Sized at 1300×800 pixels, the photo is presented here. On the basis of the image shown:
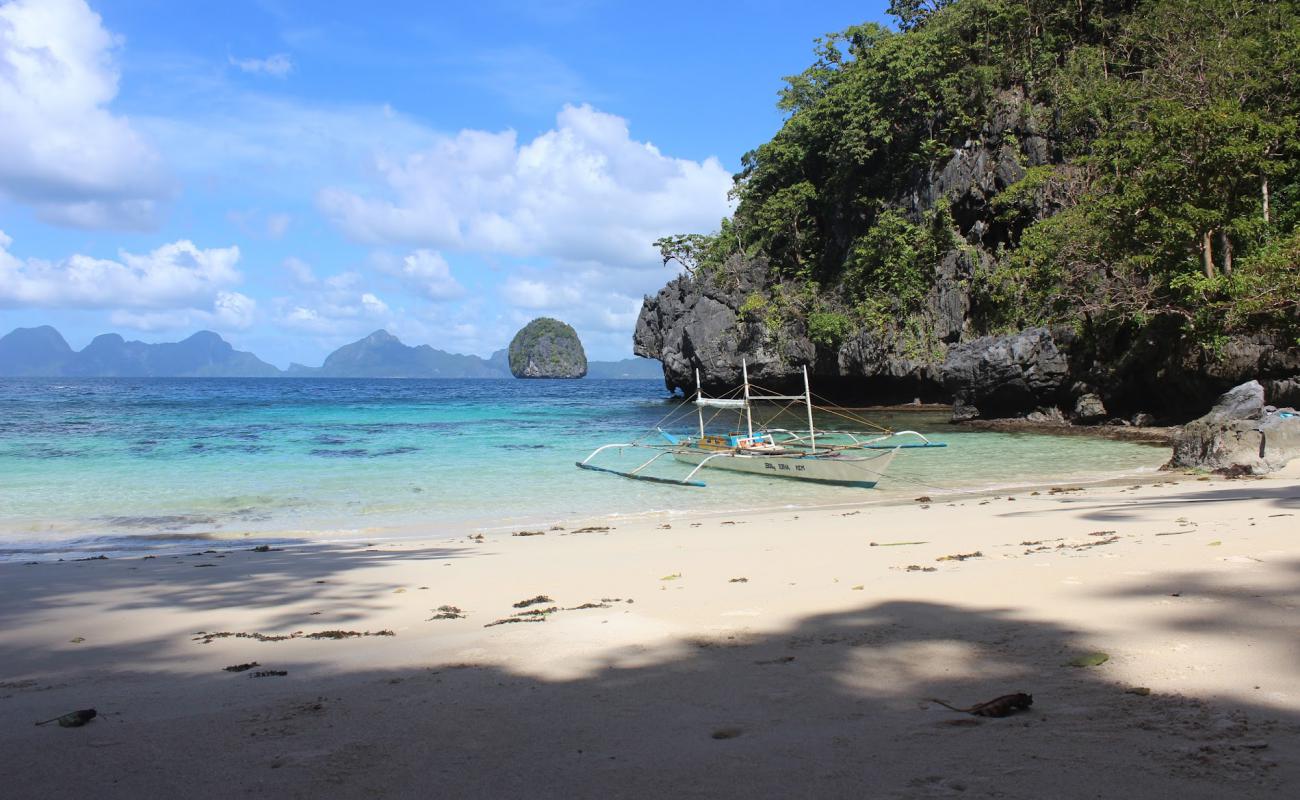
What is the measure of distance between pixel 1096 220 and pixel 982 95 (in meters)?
12.4

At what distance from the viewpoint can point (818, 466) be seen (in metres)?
16.7

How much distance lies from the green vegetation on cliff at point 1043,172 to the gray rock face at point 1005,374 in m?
1.65

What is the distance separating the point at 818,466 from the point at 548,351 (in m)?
152

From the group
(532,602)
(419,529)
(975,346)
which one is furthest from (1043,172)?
(532,602)

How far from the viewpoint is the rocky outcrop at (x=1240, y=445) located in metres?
12.9

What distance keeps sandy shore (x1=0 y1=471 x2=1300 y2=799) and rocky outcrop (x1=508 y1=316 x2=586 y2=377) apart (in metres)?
160

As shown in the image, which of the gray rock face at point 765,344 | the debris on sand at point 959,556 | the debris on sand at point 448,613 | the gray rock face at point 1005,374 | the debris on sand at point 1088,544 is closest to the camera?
the debris on sand at point 448,613

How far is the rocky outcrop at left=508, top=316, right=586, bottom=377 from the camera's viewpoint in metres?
166

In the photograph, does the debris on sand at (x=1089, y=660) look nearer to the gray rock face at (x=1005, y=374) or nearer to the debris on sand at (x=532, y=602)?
the debris on sand at (x=532, y=602)

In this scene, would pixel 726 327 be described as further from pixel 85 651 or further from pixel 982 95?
pixel 85 651

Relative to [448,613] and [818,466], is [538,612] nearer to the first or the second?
[448,613]

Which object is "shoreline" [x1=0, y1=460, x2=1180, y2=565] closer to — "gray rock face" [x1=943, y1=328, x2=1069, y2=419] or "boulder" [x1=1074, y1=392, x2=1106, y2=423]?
"boulder" [x1=1074, y1=392, x2=1106, y2=423]

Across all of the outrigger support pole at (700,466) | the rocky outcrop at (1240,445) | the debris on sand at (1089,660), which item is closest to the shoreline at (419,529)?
the rocky outcrop at (1240,445)

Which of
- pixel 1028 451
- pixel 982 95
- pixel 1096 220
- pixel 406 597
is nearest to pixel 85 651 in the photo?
pixel 406 597
